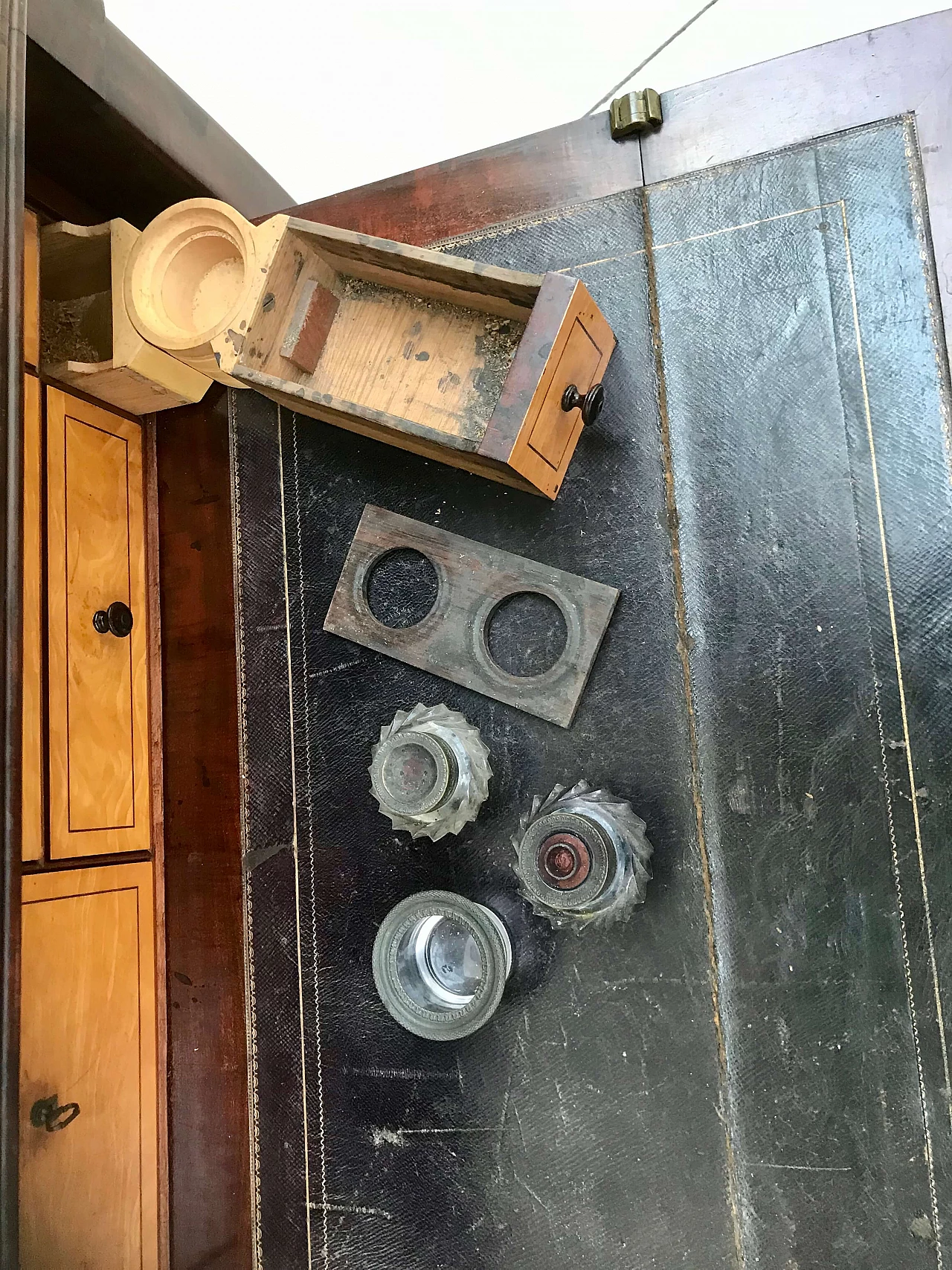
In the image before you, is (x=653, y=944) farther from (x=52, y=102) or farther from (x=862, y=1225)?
(x=52, y=102)

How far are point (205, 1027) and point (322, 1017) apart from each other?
39 centimetres

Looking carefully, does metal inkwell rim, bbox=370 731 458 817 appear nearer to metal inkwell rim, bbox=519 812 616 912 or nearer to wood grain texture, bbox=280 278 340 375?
metal inkwell rim, bbox=519 812 616 912

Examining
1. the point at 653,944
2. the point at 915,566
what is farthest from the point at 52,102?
the point at 653,944

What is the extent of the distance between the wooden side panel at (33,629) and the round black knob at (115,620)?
0.69 feet

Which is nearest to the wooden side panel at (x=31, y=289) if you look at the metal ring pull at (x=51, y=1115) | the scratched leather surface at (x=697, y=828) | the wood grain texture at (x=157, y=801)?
the wood grain texture at (x=157, y=801)

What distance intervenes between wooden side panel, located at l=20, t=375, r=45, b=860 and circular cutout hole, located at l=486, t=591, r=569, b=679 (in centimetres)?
122

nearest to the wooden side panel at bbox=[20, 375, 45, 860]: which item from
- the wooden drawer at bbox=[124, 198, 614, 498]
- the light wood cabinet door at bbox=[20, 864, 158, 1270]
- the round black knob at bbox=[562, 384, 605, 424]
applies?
the light wood cabinet door at bbox=[20, 864, 158, 1270]

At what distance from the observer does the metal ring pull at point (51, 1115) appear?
7.50ft

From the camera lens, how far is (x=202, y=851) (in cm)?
276

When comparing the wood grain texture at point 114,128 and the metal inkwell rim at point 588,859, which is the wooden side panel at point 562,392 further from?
the wood grain texture at point 114,128

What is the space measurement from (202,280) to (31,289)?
473mm

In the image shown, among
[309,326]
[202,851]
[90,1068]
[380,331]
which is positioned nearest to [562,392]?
[380,331]

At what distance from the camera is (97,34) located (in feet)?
7.89

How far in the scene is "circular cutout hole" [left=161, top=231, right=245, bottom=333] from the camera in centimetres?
265
